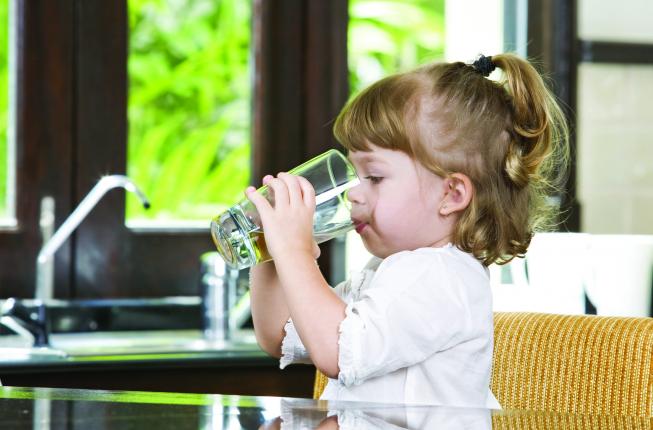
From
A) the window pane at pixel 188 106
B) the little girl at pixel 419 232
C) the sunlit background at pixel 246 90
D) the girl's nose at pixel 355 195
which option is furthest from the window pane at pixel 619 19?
the girl's nose at pixel 355 195

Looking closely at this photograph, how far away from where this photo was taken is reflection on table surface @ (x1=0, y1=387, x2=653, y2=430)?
61 centimetres

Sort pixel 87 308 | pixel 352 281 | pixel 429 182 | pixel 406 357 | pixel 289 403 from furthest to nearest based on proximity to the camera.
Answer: pixel 87 308
pixel 352 281
pixel 429 182
pixel 406 357
pixel 289 403

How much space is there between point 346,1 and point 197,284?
0.79 meters

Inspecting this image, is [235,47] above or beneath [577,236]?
above

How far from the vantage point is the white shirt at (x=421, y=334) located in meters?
0.97

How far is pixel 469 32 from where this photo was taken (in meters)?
2.53

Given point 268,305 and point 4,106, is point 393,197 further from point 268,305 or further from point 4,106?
point 4,106

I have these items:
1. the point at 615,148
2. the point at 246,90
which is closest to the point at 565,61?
the point at 615,148

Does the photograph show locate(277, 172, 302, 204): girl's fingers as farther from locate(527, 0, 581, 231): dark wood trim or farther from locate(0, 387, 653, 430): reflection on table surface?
locate(527, 0, 581, 231): dark wood trim

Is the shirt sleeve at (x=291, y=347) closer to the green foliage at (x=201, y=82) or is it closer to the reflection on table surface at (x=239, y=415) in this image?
the reflection on table surface at (x=239, y=415)

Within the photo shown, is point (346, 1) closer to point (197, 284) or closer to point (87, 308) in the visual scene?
point (197, 284)

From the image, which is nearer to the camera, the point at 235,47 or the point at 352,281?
the point at 352,281

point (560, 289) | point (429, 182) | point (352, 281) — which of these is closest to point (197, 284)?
point (560, 289)

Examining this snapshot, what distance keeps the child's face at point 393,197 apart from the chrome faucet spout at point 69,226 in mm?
1107
